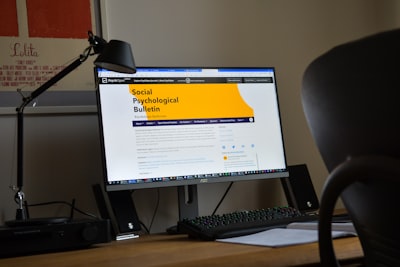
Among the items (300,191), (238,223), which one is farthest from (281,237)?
(300,191)

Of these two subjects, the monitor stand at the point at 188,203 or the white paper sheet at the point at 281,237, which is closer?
the white paper sheet at the point at 281,237

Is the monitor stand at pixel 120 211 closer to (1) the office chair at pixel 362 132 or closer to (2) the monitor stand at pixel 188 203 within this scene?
(2) the monitor stand at pixel 188 203

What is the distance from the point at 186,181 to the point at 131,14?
596 millimetres

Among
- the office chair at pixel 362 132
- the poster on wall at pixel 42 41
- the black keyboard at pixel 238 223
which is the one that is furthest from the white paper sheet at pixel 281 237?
the poster on wall at pixel 42 41

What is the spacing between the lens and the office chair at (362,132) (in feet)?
2.33

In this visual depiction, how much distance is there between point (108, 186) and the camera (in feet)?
5.17

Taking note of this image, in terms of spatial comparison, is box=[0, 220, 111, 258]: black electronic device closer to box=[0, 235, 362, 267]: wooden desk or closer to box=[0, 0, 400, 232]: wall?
box=[0, 235, 362, 267]: wooden desk

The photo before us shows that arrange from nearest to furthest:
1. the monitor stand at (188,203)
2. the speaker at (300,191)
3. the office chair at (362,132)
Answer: the office chair at (362,132) < the monitor stand at (188,203) < the speaker at (300,191)

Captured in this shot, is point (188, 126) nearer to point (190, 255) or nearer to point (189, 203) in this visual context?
point (189, 203)

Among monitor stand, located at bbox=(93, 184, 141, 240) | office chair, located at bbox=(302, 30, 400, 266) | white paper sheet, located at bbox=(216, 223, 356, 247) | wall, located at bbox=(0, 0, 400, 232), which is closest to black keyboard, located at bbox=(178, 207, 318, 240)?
white paper sheet, located at bbox=(216, 223, 356, 247)

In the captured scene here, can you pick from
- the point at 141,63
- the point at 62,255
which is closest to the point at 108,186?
the point at 62,255

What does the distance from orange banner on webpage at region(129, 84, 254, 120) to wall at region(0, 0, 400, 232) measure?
201 mm

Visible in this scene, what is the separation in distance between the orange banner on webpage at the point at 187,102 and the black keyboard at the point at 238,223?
34cm

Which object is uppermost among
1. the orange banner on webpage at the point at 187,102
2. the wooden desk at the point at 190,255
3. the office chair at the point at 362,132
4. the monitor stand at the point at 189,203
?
the orange banner on webpage at the point at 187,102
